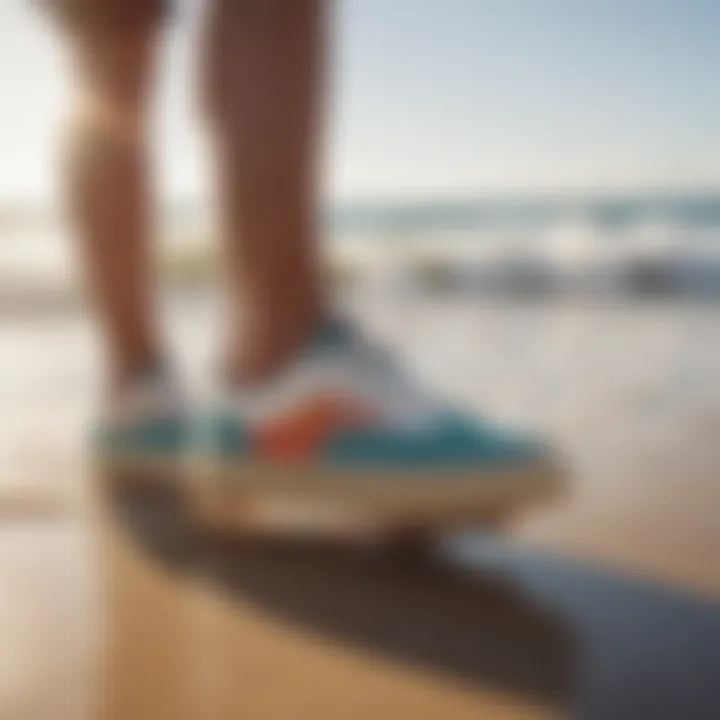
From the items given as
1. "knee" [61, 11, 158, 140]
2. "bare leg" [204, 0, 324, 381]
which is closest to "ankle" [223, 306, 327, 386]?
"bare leg" [204, 0, 324, 381]

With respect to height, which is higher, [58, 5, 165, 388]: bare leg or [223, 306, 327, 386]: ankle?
[58, 5, 165, 388]: bare leg

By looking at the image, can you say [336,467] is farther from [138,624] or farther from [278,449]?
[138,624]

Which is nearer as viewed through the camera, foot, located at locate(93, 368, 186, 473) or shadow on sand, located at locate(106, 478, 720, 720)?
shadow on sand, located at locate(106, 478, 720, 720)

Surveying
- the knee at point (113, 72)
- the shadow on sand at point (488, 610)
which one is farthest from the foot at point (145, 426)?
the knee at point (113, 72)

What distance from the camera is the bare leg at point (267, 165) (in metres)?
0.60

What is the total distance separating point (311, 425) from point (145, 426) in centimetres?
11

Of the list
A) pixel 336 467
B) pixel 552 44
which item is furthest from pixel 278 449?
pixel 552 44

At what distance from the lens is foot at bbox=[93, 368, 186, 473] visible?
2.14ft

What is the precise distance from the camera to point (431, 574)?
1.98ft

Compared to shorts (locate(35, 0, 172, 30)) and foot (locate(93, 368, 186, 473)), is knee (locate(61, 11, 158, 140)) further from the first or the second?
foot (locate(93, 368, 186, 473))

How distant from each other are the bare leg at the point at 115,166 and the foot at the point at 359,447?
8 centimetres

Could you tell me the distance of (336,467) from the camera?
0.62 m

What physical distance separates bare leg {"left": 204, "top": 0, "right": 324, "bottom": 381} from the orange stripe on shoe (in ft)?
0.12

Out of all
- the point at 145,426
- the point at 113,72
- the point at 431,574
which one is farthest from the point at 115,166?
the point at 431,574
